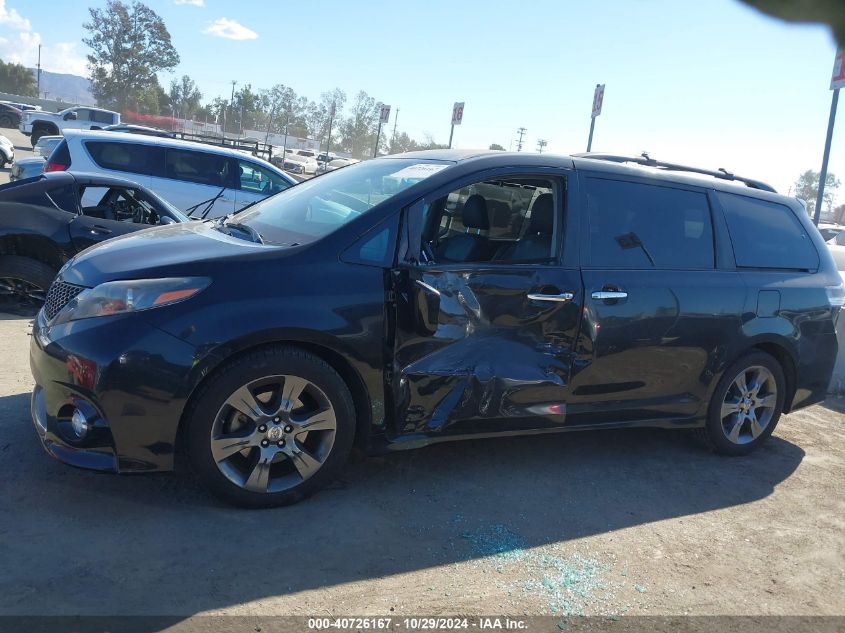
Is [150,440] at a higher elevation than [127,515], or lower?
higher

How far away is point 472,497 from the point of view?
409 cm

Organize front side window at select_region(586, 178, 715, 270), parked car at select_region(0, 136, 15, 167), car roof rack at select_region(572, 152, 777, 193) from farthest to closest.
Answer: parked car at select_region(0, 136, 15, 167)
car roof rack at select_region(572, 152, 777, 193)
front side window at select_region(586, 178, 715, 270)

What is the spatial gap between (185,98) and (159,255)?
358 feet

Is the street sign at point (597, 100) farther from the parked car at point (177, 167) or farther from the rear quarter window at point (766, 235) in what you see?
the rear quarter window at point (766, 235)

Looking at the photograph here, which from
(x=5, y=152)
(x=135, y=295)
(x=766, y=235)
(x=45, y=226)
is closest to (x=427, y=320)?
(x=135, y=295)

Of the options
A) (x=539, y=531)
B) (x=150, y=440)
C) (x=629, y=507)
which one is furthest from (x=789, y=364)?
(x=150, y=440)

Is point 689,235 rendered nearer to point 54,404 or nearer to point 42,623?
point 54,404

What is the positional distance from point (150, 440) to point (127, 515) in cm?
41

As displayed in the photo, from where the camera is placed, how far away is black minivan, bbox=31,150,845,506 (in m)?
3.41

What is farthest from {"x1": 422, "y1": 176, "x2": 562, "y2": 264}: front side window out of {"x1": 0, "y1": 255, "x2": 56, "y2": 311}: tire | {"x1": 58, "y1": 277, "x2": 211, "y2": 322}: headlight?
{"x1": 0, "y1": 255, "x2": 56, "y2": 311}: tire

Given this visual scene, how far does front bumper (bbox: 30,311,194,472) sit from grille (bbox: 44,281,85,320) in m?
0.25

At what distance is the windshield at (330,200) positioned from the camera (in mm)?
4008

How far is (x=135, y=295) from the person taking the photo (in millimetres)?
3416

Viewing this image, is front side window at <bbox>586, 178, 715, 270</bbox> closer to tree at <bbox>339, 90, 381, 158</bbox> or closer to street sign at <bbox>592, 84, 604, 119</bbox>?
street sign at <bbox>592, 84, 604, 119</bbox>
